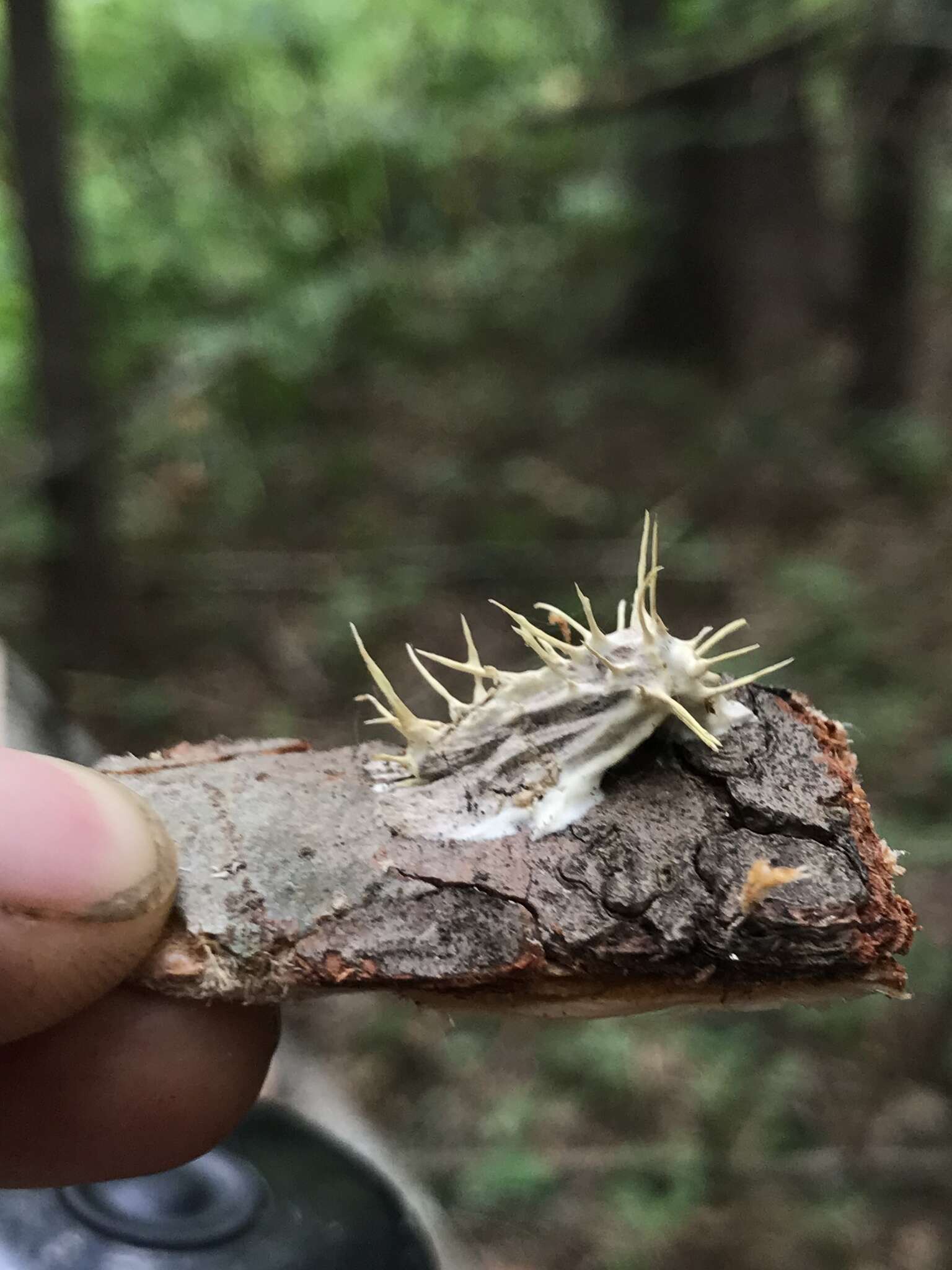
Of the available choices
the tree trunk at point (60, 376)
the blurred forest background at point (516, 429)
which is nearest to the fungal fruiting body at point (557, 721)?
the blurred forest background at point (516, 429)

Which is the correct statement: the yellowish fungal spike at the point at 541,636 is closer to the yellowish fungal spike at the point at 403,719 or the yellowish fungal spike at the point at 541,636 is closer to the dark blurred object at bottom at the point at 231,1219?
the yellowish fungal spike at the point at 403,719

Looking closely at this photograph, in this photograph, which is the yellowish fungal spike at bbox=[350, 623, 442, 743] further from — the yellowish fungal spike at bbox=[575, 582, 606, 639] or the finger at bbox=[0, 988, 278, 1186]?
the finger at bbox=[0, 988, 278, 1186]

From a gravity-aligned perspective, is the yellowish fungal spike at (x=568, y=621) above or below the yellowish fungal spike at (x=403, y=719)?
above

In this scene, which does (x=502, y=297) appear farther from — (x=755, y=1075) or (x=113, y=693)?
(x=755, y=1075)

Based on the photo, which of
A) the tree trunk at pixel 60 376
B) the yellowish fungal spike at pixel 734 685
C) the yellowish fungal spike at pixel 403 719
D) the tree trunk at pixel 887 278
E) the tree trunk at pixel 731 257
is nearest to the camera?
the yellowish fungal spike at pixel 734 685

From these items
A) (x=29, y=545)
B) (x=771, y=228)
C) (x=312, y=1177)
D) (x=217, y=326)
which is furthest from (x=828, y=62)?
(x=312, y=1177)

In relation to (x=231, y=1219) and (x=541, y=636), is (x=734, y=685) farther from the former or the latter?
(x=231, y=1219)

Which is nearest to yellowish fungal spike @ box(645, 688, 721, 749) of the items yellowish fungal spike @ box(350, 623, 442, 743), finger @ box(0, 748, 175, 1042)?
yellowish fungal spike @ box(350, 623, 442, 743)
